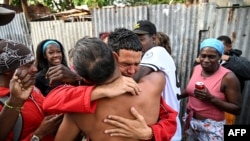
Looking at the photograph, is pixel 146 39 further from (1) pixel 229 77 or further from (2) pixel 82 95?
(2) pixel 82 95

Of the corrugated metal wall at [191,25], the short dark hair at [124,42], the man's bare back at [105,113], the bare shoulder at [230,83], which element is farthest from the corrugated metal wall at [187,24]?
the man's bare back at [105,113]

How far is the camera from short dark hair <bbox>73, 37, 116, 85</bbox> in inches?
49.0

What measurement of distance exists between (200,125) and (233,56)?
1.20 meters

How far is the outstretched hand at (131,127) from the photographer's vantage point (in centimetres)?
134

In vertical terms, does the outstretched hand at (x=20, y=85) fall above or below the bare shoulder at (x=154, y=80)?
above

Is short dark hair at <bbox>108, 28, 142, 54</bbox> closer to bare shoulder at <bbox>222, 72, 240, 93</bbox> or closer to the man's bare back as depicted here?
the man's bare back

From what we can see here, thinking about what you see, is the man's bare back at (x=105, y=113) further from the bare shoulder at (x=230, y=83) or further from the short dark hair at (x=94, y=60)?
the bare shoulder at (x=230, y=83)

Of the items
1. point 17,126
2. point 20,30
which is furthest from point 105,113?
point 20,30

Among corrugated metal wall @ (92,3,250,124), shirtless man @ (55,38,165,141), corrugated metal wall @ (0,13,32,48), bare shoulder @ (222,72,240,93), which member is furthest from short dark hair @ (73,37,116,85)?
corrugated metal wall @ (0,13,32,48)

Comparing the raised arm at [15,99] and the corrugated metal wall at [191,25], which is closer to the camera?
the raised arm at [15,99]

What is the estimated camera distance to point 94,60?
1243mm

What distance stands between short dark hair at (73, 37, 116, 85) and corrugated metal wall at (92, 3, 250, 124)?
314 centimetres

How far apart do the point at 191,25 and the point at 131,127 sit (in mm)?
3176

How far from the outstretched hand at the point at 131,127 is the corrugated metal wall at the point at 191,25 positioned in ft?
10.0
